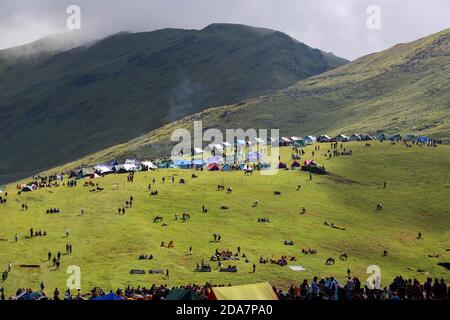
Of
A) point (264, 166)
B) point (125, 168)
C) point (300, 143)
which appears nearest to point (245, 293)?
point (264, 166)

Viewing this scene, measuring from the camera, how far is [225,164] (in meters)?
141

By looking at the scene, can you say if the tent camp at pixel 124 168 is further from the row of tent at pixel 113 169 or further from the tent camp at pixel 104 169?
the tent camp at pixel 104 169

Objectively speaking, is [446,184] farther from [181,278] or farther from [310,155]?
[181,278]

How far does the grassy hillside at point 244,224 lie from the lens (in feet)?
260

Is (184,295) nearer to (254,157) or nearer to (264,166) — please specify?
(264,166)

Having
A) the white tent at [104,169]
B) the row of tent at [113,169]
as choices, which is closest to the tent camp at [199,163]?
the row of tent at [113,169]

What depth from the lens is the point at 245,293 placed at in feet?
125

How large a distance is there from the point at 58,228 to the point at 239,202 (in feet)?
103

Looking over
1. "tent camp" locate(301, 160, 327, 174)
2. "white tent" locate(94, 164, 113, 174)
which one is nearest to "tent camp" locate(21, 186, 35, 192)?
"white tent" locate(94, 164, 113, 174)

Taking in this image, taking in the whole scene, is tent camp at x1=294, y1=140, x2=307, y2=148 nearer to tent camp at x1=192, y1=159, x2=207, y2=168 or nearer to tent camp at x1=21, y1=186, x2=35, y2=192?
tent camp at x1=192, y1=159, x2=207, y2=168

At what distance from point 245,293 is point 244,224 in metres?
63.2

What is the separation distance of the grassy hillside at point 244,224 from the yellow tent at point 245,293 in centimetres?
3488
